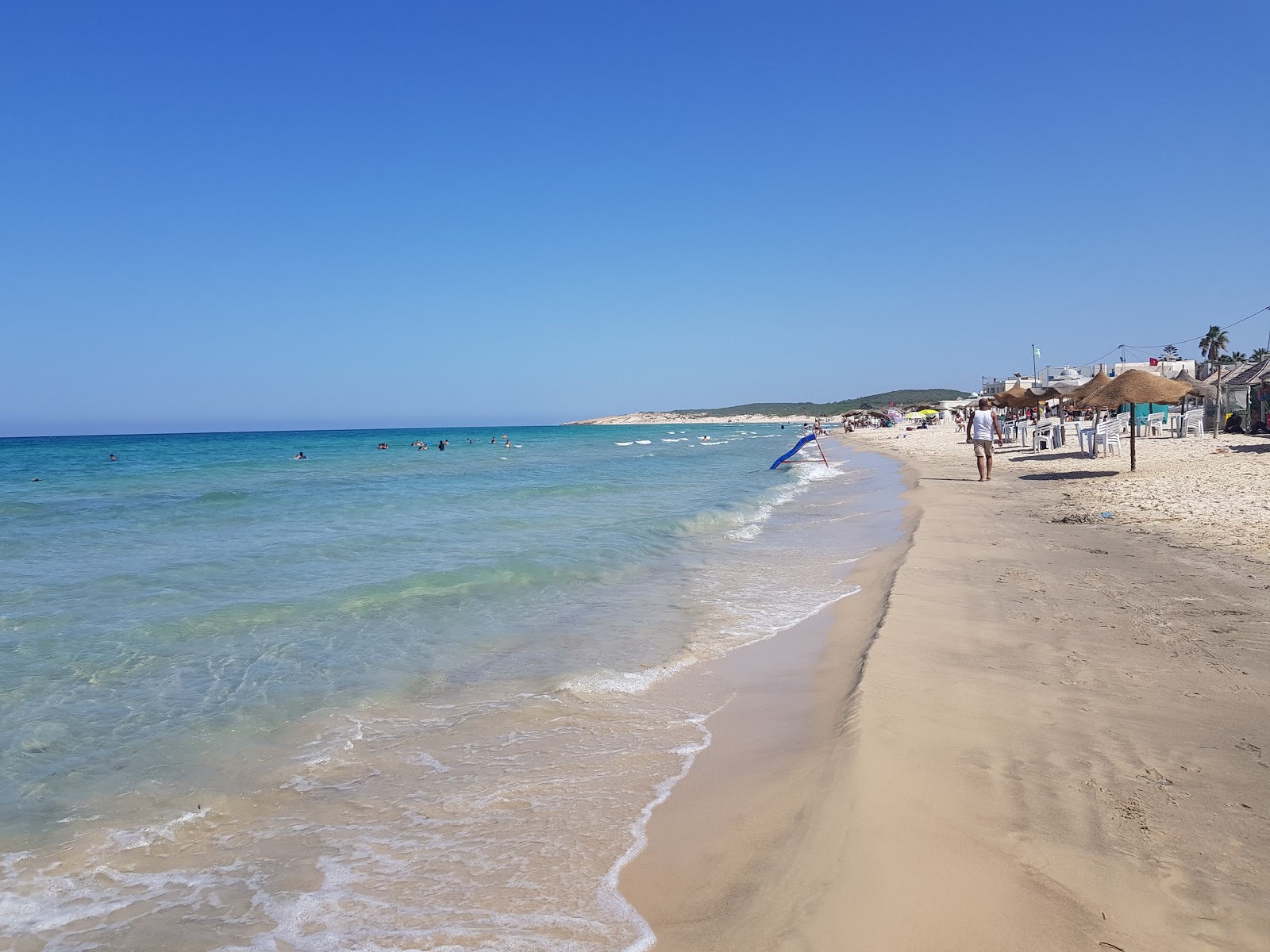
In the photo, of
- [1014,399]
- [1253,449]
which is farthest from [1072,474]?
[1014,399]

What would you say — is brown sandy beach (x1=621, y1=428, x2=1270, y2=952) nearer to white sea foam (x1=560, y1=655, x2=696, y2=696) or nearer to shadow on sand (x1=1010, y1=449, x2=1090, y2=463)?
white sea foam (x1=560, y1=655, x2=696, y2=696)

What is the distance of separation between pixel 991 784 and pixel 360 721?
12.0 feet

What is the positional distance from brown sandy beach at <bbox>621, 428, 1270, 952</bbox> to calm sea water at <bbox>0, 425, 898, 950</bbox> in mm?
389

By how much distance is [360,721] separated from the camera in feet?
15.7

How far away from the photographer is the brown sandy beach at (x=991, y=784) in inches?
94.0

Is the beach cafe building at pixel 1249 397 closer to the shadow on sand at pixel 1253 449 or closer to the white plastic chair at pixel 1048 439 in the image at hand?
the shadow on sand at pixel 1253 449

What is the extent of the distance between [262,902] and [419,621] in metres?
4.43

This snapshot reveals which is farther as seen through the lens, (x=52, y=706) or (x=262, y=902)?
(x=52, y=706)

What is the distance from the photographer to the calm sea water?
9.43 ft

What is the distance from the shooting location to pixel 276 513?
56.2 ft

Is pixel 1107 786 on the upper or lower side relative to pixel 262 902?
upper


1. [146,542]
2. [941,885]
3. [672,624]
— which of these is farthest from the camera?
[146,542]

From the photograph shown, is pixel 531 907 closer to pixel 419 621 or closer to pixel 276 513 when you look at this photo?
pixel 419 621

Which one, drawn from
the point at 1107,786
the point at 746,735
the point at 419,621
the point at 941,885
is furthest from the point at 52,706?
the point at 1107,786
